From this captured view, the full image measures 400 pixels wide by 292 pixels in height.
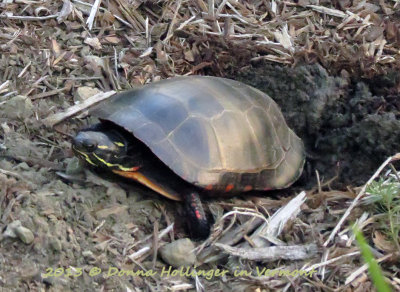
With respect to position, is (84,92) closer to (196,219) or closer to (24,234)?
(196,219)

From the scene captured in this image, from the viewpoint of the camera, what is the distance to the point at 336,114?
4.55 metres

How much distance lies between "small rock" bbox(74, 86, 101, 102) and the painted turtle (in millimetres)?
661

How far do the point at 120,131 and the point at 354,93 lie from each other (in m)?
2.19

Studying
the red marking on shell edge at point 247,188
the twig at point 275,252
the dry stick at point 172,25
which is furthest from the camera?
the dry stick at point 172,25

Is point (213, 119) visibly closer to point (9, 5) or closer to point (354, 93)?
point (354, 93)

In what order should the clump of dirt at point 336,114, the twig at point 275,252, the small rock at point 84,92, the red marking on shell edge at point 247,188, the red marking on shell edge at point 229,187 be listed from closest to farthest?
the twig at point 275,252
the red marking on shell edge at point 229,187
the red marking on shell edge at point 247,188
the clump of dirt at point 336,114
the small rock at point 84,92

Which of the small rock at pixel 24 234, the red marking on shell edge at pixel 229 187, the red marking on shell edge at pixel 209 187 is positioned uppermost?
the small rock at pixel 24 234

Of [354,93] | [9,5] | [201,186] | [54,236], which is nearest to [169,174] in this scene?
[201,186]

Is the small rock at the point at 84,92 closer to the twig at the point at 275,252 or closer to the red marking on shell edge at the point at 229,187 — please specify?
the red marking on shell edge at the point at 229,187

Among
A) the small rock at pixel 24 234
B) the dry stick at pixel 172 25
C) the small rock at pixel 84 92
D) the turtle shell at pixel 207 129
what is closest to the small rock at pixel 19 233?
the small rock at pixel 24 234

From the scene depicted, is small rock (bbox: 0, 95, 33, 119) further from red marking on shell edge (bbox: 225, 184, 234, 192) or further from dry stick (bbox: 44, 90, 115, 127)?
red marking on shell edge (bbox: 225, 184, 234, 192)

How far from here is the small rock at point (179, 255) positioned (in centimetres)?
305

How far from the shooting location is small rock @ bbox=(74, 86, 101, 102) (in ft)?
14.1

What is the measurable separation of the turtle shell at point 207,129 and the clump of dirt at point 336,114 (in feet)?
1.78
